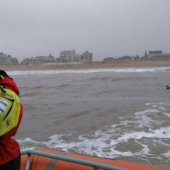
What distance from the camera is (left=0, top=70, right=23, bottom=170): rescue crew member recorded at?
2.02 meters

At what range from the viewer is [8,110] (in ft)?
6.63

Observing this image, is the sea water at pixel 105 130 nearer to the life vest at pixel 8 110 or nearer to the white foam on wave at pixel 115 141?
the white foam on wave at pixel 115 141

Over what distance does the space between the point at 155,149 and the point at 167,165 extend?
0.94 metres

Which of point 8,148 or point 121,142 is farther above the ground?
point 8,148

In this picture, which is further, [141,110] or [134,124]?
[141,110]

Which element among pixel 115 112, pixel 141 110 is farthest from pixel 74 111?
pixel 141 110

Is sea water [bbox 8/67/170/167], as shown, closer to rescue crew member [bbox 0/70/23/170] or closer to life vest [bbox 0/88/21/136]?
rescue crew member [bbox 0/70/23/170]

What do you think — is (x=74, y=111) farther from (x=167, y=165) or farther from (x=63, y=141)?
(x=167, y=165)

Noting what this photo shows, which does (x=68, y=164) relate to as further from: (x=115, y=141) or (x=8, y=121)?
(x=115, y=141)

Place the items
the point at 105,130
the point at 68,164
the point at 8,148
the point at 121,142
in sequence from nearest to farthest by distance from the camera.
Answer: the point at 8,148, the point at 68,164, the point at 121,142, the point at 105,130

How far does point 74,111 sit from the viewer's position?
1261 cm

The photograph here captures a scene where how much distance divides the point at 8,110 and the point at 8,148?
287mm

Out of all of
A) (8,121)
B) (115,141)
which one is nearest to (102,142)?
(115,141)

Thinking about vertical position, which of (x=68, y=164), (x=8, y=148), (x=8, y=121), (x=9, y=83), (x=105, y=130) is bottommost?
(x=105, y=130)
